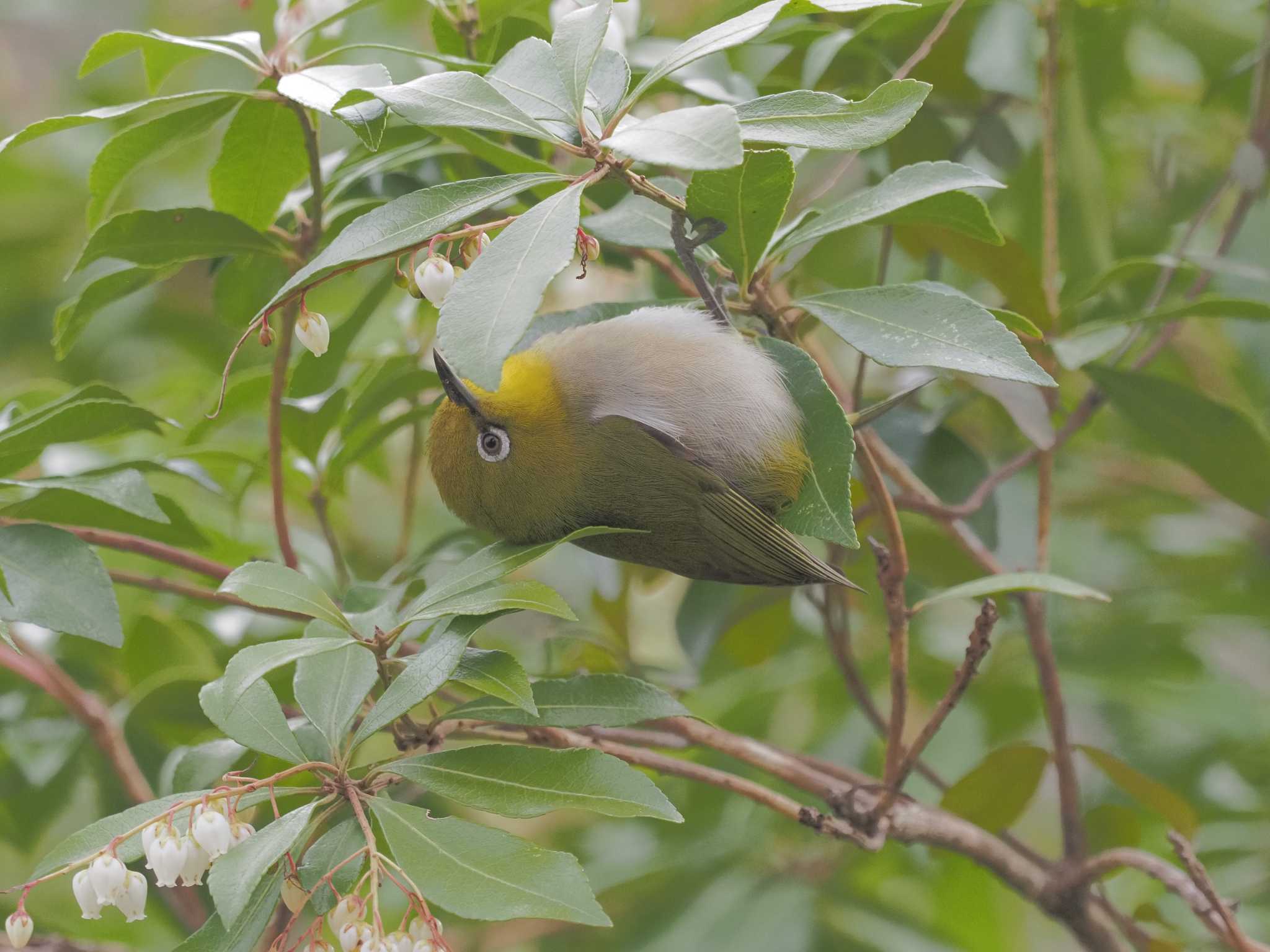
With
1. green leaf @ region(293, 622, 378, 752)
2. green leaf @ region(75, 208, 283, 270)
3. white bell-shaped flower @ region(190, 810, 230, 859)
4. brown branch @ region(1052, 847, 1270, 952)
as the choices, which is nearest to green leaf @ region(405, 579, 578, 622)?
green leaf @ region(293, 622, 378, 752)

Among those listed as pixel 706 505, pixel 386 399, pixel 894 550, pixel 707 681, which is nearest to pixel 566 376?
pixel 706 505

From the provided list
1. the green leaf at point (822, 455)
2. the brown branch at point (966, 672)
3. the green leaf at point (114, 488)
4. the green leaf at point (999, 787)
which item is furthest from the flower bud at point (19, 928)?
the green leaf at point (999, 787)

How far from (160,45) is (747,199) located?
673 millimetres

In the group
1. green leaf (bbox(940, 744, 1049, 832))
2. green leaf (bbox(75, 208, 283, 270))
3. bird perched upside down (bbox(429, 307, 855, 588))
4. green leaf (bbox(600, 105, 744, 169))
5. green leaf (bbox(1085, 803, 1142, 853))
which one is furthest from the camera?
green leaf (bbox(1085, 803, 1142, 853))

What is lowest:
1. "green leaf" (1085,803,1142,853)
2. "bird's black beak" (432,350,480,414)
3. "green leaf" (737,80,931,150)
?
"green leaf" (1085,803,1142,853)

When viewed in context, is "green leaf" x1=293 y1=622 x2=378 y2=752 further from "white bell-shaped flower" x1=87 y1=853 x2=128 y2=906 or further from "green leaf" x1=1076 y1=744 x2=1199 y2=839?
"green leaf" x1=1076 y1=744 x2=1199 y2=839

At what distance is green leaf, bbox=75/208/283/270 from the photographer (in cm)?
127

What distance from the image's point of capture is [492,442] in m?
1.41

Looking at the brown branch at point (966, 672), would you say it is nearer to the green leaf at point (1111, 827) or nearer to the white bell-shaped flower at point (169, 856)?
the green leaf at point (1111, 827)

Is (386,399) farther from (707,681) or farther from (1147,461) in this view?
(1147,461)

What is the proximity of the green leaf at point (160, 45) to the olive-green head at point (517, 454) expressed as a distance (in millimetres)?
439

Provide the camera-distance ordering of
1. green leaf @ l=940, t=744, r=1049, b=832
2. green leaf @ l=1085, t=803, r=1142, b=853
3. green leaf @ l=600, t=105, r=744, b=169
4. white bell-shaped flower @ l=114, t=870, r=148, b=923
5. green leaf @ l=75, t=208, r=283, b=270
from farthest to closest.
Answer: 1. green leaf @ l=1085, t=803, r=1142, b=853
2. green leaf @ l=940, t=744, r=1049, b=832
3. green leaf @ l=75, t=208, r=283, b=270
4. white bell-shaped flower @ l=114, t=870, r=148, b=923
5. green leaf @ l=600, t=105, r=744, b=169

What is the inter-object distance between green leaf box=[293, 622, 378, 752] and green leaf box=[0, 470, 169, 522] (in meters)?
0.28

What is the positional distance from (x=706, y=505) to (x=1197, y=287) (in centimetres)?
109
